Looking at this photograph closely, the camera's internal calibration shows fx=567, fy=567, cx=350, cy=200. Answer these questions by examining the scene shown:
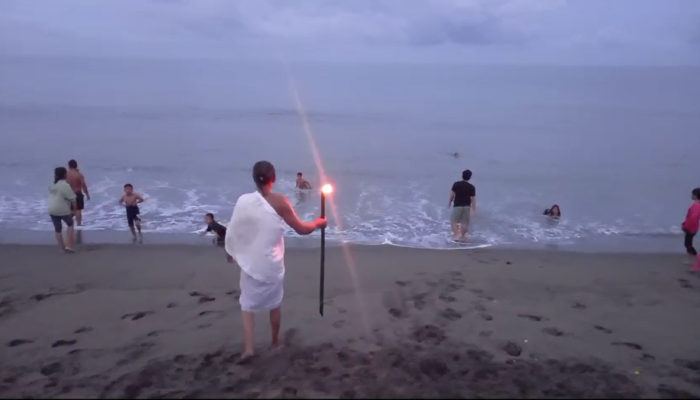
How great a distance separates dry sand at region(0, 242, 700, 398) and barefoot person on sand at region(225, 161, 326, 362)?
0.69m

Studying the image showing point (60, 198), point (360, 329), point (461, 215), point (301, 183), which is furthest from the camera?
point (301, 183)

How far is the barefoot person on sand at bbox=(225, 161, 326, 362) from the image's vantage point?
4.56 metres

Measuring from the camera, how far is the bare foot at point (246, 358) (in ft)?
16.1

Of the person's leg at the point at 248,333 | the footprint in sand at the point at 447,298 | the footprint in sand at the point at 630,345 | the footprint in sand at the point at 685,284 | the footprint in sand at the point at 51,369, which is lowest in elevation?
the footprint in sand at the point at 51,369

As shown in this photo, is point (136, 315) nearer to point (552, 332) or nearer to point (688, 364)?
point (552, 332)

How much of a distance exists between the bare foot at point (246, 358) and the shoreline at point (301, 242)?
6330mm

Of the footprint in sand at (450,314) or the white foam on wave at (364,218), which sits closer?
the footprint in sand at (450,314)

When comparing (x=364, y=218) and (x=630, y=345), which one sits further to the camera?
(x=364, y=218)

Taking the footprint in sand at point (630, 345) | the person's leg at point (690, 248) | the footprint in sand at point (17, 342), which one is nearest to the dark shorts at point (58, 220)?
the footprint in sand at point (17, 342)

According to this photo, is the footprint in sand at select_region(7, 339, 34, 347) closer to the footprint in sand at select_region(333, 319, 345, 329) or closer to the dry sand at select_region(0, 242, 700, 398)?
the dry sand at select_region(0, 242, 700, 398)

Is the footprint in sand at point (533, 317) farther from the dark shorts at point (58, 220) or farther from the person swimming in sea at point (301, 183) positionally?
the person swimming in sea at point (301, 183)

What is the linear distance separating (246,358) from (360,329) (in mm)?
1502

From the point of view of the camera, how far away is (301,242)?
11.8 metres

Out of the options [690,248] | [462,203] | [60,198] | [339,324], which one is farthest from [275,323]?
[690,248]
